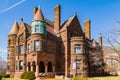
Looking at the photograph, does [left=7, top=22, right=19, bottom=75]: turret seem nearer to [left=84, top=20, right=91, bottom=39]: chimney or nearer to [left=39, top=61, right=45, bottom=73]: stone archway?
[left=39, top=61, right=45, bottom=73]: stone archway

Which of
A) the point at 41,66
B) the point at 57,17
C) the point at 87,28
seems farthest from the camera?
the point at 87,28

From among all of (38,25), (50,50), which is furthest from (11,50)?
(38,25)

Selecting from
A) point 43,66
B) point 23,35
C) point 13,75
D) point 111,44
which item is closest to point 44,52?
point 43,66

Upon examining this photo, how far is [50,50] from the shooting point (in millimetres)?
48094

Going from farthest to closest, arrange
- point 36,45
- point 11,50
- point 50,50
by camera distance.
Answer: point 11,50, point 50,50, point 36,45

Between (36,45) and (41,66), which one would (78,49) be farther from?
(36,45)

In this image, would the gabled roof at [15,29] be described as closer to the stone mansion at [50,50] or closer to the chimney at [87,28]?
the stone mansion at [50,50]

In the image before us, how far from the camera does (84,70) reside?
4966 centimetres

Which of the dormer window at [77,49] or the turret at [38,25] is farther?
the dormer window at [77,49]

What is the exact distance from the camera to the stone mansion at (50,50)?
151 ft

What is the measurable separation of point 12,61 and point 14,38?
221 inches

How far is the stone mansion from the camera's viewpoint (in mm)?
46000

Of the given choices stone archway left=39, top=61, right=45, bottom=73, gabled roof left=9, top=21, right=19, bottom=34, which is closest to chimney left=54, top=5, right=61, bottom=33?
stone archway left=39, top=61, right=45, bottom=73

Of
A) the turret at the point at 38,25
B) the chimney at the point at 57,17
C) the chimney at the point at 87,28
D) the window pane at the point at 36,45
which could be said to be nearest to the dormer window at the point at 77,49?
the chimney at the point at 57,17
